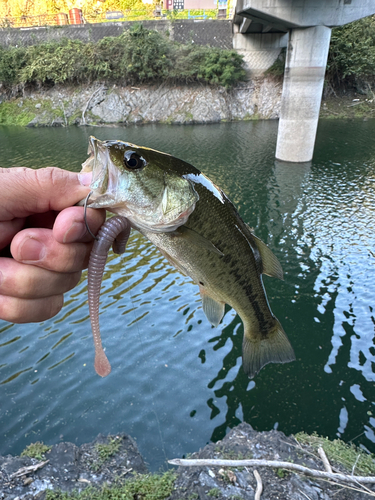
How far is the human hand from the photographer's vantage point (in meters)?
2.16

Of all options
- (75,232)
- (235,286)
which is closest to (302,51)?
(235,286)

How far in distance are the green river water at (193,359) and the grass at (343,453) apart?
382mm

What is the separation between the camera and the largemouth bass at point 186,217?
2.00 m

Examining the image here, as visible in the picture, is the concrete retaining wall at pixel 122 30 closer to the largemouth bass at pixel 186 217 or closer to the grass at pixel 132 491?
the largemouth bass at pixel 186 217

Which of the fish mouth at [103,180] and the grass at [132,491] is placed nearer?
the fish mouth at [103,180]

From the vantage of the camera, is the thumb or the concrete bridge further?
the concrete bridge

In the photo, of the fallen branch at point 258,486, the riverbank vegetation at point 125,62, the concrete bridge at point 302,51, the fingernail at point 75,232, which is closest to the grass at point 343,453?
the fallen branch at point 258,486

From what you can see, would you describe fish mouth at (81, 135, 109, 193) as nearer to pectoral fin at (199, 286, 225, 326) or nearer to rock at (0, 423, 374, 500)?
pectoral fin at (199, 286, 225, 326)

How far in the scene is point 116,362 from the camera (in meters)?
7.25

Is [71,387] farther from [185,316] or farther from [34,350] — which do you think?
[185,316]

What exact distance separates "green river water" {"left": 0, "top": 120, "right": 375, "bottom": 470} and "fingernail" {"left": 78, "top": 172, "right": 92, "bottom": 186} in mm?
4872

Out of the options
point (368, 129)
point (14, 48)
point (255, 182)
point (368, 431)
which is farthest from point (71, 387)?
point (14, 48)

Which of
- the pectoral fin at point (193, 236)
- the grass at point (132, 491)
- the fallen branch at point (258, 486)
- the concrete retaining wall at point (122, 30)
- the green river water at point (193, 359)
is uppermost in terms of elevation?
the concrete retaining wall at point (122, 30)

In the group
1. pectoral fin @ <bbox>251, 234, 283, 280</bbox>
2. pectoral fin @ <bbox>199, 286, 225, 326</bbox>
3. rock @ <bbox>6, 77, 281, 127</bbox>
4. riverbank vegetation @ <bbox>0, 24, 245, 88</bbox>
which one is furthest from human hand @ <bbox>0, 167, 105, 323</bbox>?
riverbank vegetation @ <bbox>0, 24, 245, 88</bbox>
